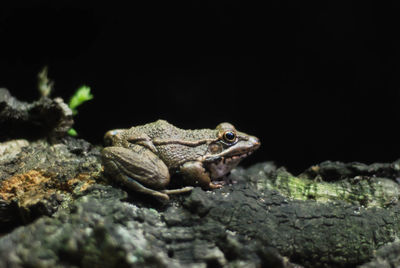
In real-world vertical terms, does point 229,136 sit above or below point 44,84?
below

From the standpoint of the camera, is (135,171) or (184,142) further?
(184,142)

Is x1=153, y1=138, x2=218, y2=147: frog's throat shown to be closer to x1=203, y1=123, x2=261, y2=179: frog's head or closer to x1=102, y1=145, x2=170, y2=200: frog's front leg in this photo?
x1=203, y1=123, x2=261, y2=179: frog's head

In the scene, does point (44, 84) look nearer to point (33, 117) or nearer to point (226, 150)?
point (33, 117)

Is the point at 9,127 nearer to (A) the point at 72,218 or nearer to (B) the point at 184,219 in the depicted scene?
(A) the point at 72,218

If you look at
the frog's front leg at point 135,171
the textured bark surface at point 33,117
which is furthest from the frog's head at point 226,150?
the textured bark surface at point 33,117

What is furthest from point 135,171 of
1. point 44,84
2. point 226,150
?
point 44,84

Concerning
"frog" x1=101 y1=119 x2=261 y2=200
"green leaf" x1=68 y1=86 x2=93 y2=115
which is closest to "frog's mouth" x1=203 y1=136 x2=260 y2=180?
"frog" x1=101 y1=119 x2=261 y2=200

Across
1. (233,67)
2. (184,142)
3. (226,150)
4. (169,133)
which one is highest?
→ (233,67)
